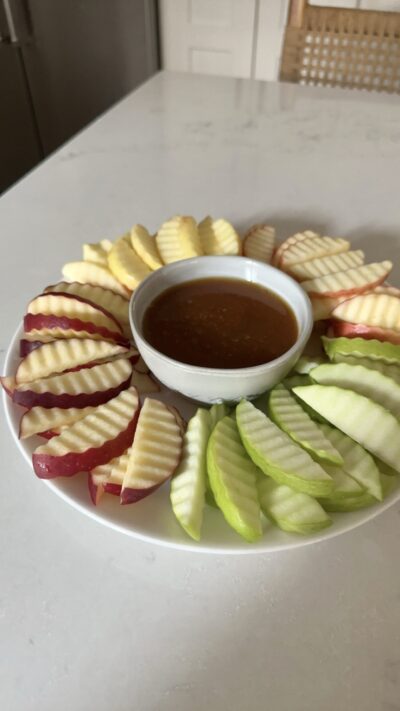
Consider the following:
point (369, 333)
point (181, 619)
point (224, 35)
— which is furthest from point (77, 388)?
point (224, 35)

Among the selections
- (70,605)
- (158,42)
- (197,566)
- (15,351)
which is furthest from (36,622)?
(158,42)

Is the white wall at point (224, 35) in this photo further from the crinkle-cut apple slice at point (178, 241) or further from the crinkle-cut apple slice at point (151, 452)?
the crinkle-cut apple slice at point (151, 452)

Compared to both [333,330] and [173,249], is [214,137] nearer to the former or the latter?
[173,249]

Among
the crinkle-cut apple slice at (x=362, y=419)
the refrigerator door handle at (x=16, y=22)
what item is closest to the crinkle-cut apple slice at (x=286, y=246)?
the crinkle-cut apple slice at (x=362, y=419)

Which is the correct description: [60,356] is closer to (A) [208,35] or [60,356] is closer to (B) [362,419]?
(B) [362,419]

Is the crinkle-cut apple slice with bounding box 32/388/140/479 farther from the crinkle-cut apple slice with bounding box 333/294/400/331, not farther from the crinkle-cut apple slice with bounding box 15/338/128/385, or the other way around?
the crinkle-cut apple slice with bounding box 333/294/400/331

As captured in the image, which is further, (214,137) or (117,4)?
(117,4)
